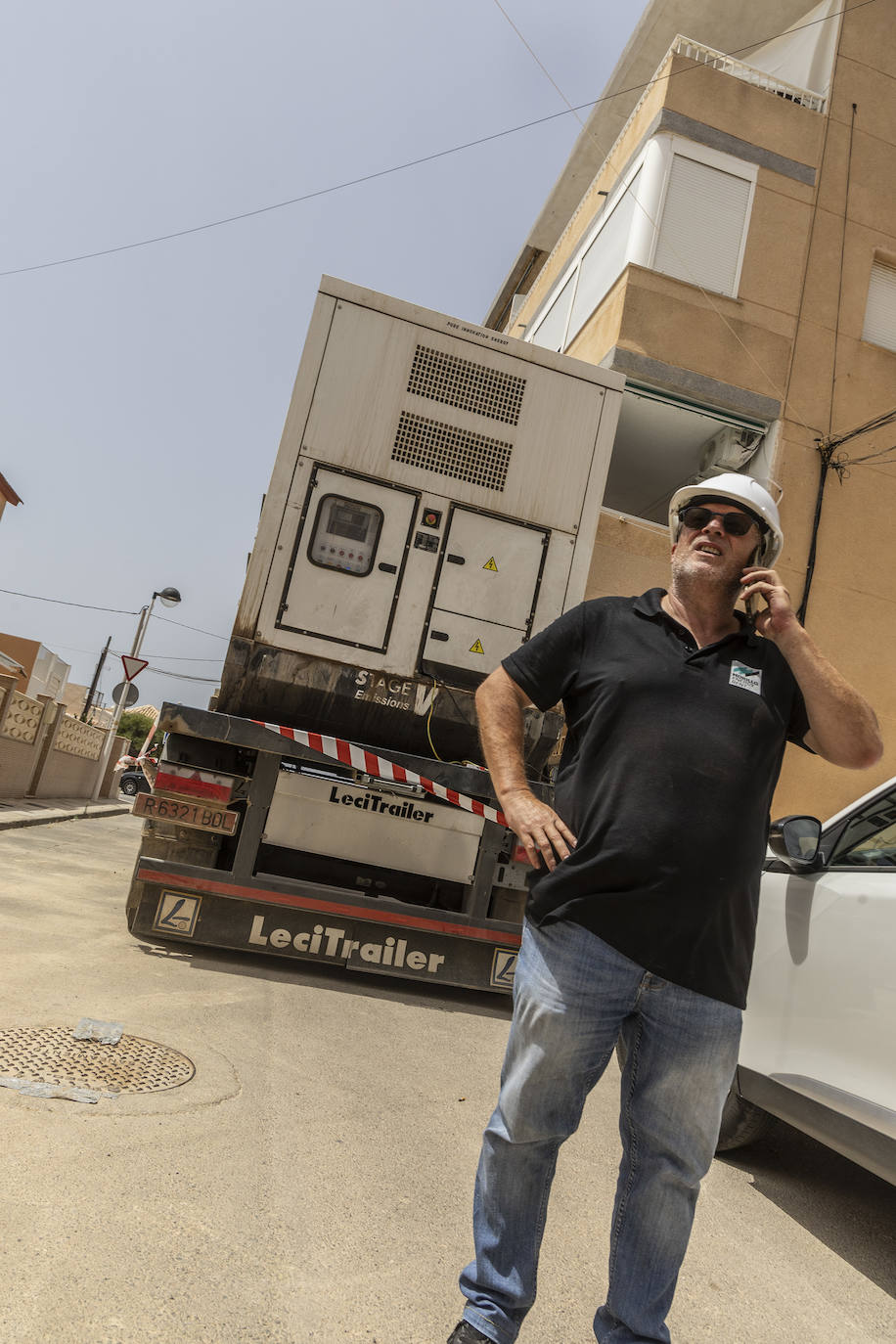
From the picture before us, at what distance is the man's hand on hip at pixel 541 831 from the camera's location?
210 centimetres

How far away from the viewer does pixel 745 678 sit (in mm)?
2203

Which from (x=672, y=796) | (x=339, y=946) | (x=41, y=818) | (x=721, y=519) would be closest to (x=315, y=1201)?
(x=672, y=796)

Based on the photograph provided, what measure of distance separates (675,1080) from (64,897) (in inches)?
255

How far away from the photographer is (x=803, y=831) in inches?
141

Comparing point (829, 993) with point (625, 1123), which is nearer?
point (625, 1123)

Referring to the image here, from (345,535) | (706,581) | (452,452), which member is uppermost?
(452,452)

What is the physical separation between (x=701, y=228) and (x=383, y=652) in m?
8.97

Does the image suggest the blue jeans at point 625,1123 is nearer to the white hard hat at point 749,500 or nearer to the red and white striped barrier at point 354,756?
the white hard hat at point 749,500

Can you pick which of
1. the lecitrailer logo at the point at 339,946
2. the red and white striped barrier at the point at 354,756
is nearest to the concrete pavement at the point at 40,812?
the lecitrailer logo at the point at 339,946

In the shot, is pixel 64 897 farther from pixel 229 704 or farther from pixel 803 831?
pixel 803 831

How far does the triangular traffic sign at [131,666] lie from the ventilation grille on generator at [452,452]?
541 inches

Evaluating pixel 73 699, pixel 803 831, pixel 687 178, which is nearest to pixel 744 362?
pixel 687 178

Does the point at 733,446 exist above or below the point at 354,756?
above

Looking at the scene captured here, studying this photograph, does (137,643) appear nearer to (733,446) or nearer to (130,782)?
(130,782)
